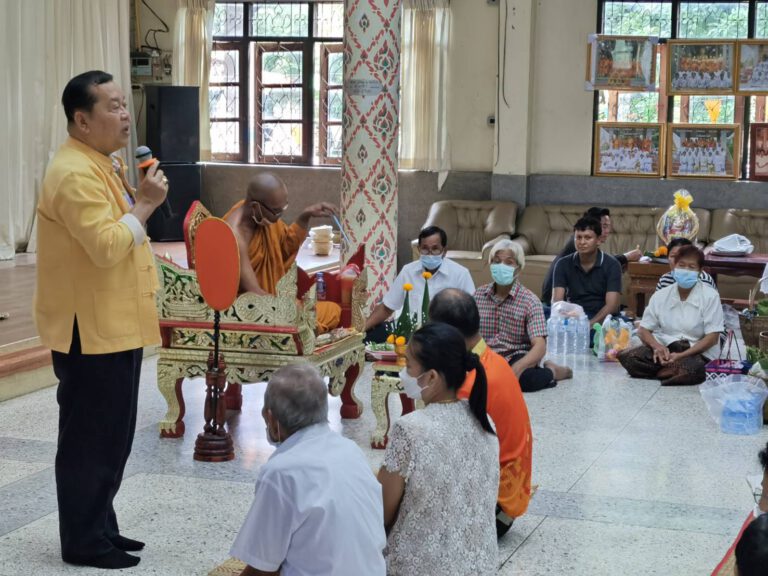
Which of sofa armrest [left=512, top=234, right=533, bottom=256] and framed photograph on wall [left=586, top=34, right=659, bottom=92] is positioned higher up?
framed photograph on wall [left=586, top=34, right=659, bottom=92]

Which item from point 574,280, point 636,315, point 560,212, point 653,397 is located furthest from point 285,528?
point 560,212

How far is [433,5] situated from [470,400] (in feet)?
32.4

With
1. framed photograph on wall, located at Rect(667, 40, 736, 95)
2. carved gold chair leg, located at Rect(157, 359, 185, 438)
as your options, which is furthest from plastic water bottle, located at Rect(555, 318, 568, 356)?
framed photograph on wall, located at Rect(667, 40, 736, 95)

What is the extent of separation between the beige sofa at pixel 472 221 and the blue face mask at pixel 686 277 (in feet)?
14.6

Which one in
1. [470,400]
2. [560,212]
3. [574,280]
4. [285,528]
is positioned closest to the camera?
[285,528]

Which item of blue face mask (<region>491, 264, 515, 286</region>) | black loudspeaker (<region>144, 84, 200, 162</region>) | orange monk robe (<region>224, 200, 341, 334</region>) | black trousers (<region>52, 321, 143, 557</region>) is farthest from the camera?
black loudspeaker (<region>144, 84, 200, 162</region>)

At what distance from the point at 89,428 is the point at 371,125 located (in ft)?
16.8

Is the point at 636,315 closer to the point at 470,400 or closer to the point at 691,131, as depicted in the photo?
the point at 691,131

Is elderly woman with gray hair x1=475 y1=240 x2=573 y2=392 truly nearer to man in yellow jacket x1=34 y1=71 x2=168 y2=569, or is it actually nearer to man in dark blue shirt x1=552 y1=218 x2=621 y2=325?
man in dark blue shirt x1=552 y1=218 x2=621 y2=325

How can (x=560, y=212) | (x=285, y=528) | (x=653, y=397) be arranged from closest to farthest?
1. (x=285, y=528)
2. (x=653, y=397)
3. (x=560, y=212)

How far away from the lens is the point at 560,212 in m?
11.9

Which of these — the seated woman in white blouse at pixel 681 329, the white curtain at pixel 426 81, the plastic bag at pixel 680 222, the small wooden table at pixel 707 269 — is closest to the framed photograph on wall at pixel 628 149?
the white curtain at pixel 426 81

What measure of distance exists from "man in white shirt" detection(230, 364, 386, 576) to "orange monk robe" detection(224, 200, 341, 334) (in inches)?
125

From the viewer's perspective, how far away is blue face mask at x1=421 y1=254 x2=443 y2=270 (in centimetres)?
699
